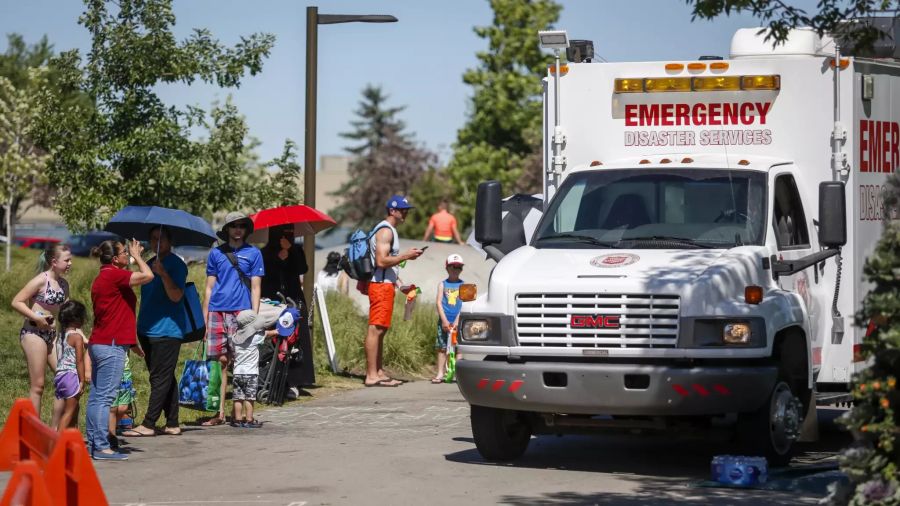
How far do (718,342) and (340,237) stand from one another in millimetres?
64440

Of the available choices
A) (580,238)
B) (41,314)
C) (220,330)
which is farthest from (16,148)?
(580,238)

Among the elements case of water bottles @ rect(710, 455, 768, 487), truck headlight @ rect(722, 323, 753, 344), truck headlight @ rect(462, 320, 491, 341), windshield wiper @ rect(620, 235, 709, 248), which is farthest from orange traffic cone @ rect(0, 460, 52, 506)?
windshield wiper @ rect(620, 235, 709, 248)

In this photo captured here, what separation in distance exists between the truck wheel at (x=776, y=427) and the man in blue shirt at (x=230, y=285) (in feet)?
15.9

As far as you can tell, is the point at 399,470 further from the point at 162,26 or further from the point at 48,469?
the point at 162,26

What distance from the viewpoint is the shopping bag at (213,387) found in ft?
43.0

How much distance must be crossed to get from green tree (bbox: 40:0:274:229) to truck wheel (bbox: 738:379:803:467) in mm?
10490

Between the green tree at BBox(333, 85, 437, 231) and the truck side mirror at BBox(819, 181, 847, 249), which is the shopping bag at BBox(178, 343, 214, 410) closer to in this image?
the truck side mirror at BBox(819, 181, 847, 249)

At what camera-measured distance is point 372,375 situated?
16.7 metres

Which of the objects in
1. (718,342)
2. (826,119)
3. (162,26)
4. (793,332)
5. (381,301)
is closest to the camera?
(718,342)

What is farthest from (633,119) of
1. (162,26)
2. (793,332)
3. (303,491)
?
(162,26)

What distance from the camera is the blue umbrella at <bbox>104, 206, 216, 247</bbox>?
1226 centimetres

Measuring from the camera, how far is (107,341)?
1105cm

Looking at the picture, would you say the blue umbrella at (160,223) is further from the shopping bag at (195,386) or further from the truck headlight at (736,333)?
the truck headlight at (736,333)

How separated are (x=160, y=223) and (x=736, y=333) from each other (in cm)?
497
